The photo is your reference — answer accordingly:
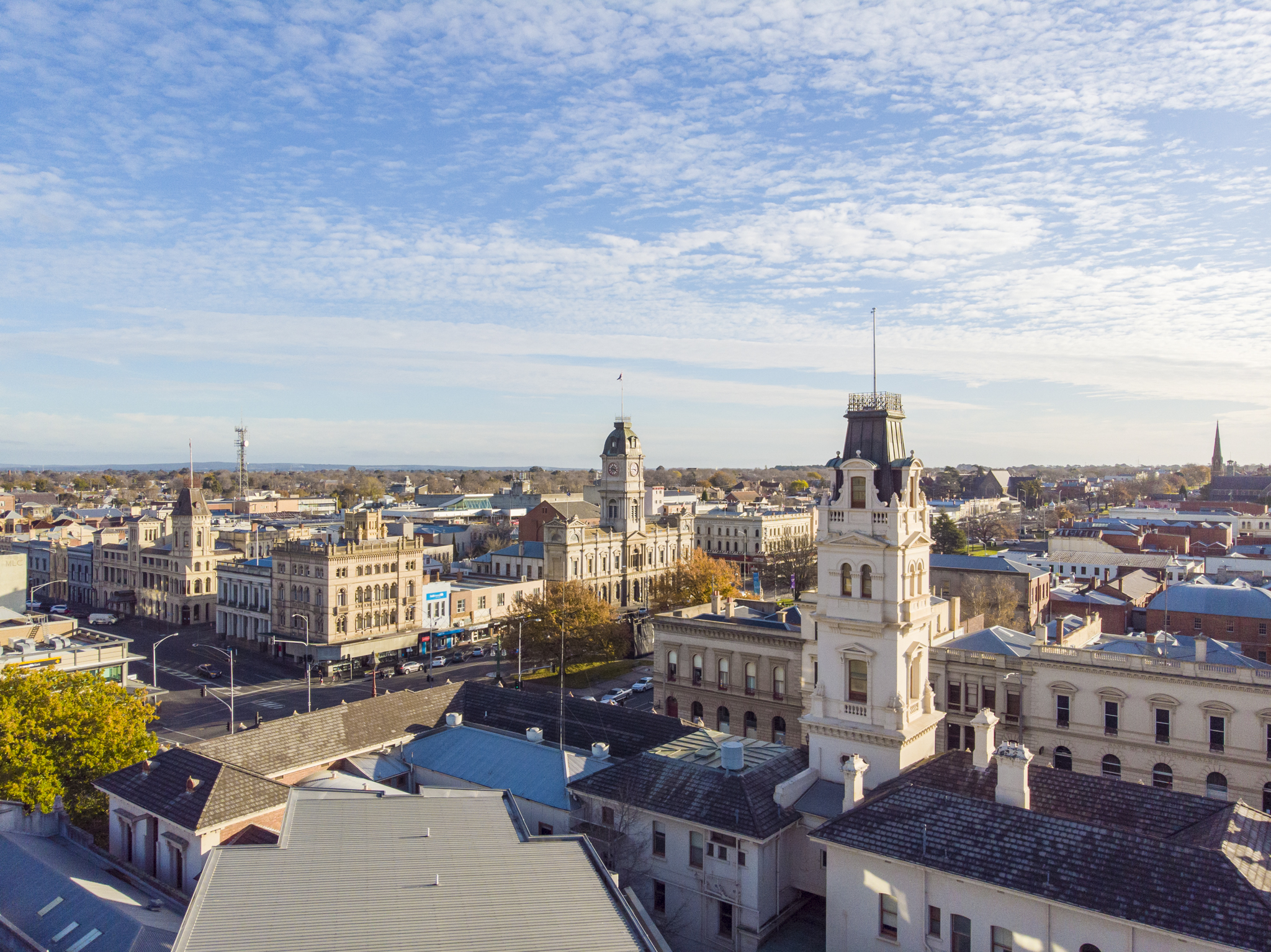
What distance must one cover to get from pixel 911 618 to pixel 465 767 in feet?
66.5

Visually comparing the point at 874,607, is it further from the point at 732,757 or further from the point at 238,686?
the point at 238,686

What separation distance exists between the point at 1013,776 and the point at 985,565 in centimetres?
6190

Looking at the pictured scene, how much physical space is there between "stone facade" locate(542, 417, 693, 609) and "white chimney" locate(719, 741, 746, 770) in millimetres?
68659

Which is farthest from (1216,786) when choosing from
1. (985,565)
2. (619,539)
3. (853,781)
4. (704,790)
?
(619,539)

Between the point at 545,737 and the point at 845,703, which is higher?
the point at 845,703

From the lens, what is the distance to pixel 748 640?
176ft

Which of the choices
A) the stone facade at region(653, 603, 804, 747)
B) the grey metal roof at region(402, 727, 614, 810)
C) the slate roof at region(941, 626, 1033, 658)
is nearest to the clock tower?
the stone facade at region(653, 603, 804, 747)

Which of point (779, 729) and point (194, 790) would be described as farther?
point (779, 729)

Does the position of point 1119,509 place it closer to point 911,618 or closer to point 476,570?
point 476,570

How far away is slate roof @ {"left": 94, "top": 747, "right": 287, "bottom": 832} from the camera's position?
1120 inches

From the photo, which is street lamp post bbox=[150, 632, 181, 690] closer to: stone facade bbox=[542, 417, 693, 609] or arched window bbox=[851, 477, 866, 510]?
stone facade bbox=[542, 417, 693, 609]

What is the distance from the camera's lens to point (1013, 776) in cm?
2631

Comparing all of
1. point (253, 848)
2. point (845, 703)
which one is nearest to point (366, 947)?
point (253, 848)

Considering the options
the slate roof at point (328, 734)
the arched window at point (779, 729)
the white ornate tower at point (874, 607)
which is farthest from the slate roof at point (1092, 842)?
the arched window at point (779, 729)
